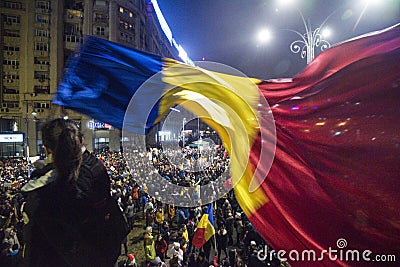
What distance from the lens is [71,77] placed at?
7.14ft

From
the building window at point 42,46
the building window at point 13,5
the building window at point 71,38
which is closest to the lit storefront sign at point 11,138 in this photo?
the building window at point 42,46

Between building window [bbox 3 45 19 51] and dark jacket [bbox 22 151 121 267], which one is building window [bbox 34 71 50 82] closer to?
building window [bbox 3 45 19 51]

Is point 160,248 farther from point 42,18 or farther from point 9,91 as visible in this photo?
point 42,18

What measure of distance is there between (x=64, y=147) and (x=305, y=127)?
1.72 m

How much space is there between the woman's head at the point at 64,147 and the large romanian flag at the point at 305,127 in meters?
0.40

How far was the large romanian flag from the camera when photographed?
197cm

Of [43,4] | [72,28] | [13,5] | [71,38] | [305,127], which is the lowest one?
[305,127]

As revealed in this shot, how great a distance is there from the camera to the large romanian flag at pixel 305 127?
197cm

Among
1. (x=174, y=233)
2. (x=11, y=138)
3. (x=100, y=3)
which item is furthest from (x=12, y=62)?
(x=174, y=233)

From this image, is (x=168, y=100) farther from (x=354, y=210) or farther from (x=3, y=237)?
(x=3, y=237)

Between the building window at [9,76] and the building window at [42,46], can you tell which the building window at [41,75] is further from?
the building window at [42,46]

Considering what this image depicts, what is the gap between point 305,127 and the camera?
2.24 m

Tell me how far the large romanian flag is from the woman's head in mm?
405

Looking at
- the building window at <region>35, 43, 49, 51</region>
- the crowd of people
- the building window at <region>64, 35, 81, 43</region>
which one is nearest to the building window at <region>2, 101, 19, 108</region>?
the building window at <region>35, 43, 49, 51</region>
